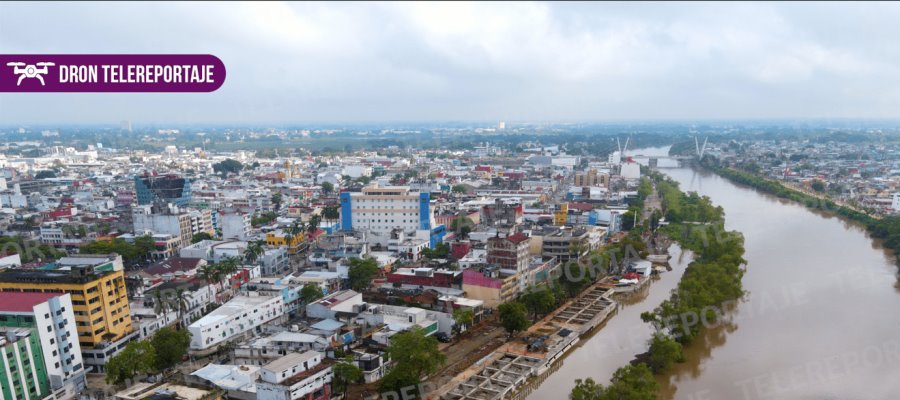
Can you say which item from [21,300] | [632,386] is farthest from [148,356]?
[632,386]

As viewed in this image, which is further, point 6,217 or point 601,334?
point 6,217

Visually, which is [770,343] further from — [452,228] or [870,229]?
[870,229]

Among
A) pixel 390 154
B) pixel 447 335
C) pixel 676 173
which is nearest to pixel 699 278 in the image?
pixel 447 335

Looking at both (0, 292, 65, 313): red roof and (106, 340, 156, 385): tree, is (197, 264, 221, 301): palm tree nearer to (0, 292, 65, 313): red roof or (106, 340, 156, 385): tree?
(0, 292, 65, 313): red roof

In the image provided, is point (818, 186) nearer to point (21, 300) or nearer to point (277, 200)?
point (277, 200)

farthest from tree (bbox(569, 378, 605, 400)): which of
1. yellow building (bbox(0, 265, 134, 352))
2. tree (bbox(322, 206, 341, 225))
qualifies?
tree (bbox(322, 206, 341, 225))
